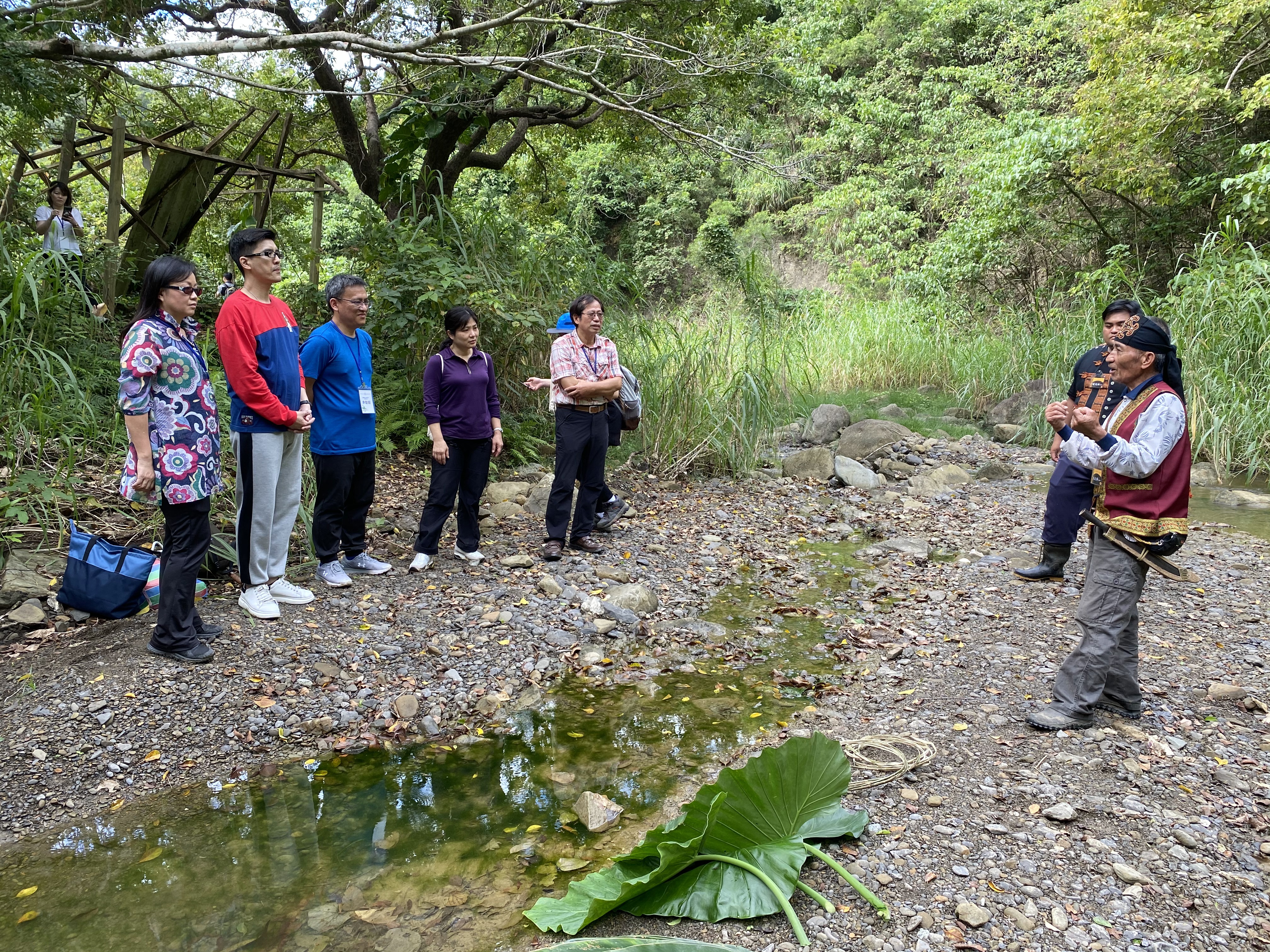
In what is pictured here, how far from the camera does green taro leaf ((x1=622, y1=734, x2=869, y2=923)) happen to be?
7.32 feet

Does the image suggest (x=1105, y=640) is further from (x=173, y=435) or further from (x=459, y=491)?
(x=173, y=435)

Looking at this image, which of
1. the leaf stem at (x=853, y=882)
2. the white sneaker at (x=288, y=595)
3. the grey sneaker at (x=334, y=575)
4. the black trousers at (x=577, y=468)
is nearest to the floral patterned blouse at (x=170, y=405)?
the white sneaker at (x=288, y=595)

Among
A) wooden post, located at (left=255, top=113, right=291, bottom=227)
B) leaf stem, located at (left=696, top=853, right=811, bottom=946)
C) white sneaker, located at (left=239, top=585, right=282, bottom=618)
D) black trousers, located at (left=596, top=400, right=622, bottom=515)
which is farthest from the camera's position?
wooden post, located at (left=255, top=113, right=291, bottom=227)

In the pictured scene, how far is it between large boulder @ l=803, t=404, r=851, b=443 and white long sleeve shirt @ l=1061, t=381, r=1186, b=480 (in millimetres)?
6816

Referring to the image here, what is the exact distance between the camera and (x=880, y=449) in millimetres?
8750

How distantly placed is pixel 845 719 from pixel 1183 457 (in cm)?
164

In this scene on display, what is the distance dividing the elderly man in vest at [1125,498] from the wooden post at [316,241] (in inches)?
248

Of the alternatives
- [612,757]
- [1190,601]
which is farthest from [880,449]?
[612,757]

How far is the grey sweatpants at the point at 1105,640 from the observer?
3.04 m

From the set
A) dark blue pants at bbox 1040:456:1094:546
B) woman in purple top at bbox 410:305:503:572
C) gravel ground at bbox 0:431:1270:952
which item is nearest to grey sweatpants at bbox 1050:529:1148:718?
gravel ground at bbox 0:431:1270:952

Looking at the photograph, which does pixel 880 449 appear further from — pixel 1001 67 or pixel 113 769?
pixel 1001 67

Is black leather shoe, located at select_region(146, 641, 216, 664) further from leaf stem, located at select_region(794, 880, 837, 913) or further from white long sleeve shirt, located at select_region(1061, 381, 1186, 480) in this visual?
white long sleeve shirt, located at select_region(1061, 381, 1186, 480)

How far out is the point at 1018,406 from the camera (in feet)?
33.9

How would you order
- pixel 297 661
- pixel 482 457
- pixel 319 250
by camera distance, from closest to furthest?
pixel 297 661, pixel 482 457, pixel 319 250
